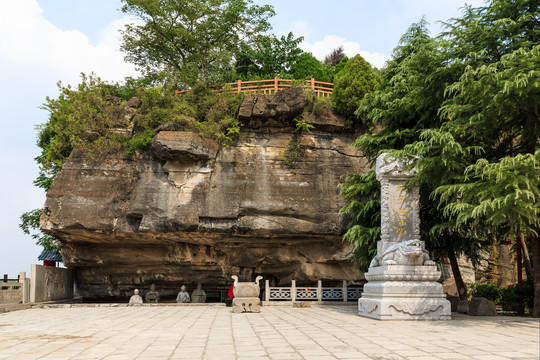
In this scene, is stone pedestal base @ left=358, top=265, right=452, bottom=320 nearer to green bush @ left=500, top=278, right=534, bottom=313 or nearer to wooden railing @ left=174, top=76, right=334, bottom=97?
green bush @ left=500, top=278, right=534, bottom=313

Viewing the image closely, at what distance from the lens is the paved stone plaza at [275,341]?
15.3 ft

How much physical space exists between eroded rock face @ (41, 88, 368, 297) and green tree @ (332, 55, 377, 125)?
1.17m

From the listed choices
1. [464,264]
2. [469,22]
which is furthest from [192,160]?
[464,264]

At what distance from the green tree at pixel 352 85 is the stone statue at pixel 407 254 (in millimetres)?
8300

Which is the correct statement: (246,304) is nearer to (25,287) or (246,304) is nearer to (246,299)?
(246,299)

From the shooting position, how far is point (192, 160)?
15797 mm

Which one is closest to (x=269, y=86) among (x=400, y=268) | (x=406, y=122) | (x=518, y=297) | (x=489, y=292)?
(x=406, y=122)

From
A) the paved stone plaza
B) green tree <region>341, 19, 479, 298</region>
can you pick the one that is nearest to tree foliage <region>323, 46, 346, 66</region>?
green tree <region>341, 19, 479, 298</region>

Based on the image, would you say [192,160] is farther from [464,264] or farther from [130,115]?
[464,264]

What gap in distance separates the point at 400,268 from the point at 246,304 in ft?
13.8

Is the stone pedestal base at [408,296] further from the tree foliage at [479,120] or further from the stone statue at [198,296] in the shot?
the stone statue at [198,296]

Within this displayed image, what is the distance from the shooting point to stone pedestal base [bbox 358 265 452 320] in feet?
27.8

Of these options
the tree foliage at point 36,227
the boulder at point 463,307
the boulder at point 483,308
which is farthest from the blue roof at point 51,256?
the boulder at point 483,308

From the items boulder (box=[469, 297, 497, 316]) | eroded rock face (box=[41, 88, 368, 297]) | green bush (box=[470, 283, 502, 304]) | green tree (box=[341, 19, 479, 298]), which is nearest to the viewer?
boulder (box=[469, 297, 497, 316])
